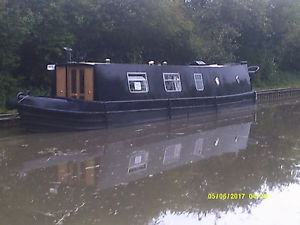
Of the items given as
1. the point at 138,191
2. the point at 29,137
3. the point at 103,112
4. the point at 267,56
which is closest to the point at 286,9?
the point at 267,56

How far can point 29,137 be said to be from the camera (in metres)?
10.5

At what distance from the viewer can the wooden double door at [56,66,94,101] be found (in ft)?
38.5

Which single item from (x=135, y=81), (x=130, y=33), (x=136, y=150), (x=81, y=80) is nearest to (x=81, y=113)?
(x=81, y=80)

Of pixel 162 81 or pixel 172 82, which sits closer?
pixel 162 81

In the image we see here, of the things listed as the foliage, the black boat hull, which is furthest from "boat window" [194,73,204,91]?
the foliage

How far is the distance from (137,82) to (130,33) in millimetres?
3991

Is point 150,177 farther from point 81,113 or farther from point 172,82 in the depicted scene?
point 172,82

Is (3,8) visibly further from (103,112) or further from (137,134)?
(137,134)

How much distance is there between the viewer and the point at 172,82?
14.1m

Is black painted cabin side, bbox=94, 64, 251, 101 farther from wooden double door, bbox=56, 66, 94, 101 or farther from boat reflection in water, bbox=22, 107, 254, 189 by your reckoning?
boat reflection in water, bbox=22, 107, 254, 189

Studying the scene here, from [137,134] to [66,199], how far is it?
4992 millimetres

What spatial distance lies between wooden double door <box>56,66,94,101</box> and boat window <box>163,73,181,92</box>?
9.25 ft

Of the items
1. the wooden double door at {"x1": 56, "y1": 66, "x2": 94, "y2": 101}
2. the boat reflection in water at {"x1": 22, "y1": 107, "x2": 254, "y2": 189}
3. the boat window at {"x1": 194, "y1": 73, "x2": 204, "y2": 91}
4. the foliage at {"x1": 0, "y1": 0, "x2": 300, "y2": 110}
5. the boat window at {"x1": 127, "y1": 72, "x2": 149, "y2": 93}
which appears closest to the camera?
the boat reflection in water at {"x1": 22, "y1": 107, "x2": 254, "y2": 189}
